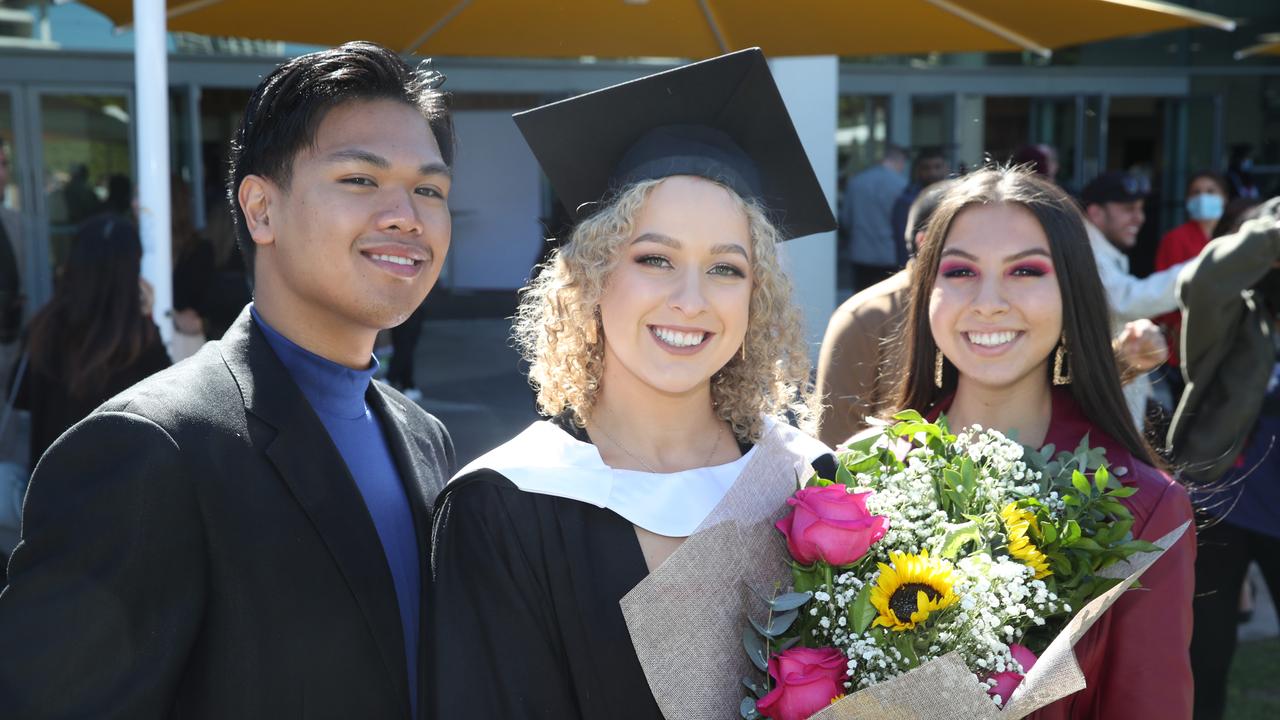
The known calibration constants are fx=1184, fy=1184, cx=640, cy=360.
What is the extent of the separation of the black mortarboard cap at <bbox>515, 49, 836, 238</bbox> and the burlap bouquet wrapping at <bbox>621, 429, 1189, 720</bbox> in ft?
1.95

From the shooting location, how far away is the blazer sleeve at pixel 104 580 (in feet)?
4.87

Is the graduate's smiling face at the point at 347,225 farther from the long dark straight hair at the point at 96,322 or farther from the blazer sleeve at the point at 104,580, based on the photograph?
the long dark straight hair at the point at 96,322

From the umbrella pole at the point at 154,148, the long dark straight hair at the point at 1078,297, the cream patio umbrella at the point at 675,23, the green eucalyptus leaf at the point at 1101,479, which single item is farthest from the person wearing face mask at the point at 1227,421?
the umbrella pole at the point at 154,148

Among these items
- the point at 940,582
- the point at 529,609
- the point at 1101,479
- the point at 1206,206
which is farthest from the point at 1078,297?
the point at 1206,206

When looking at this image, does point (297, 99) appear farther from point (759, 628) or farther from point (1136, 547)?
point (1136, 547)

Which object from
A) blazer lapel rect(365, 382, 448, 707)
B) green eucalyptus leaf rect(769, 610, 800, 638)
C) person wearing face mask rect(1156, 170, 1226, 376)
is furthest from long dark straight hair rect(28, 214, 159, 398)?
person wearing face mask rect(1156, 170, 1226, 376)

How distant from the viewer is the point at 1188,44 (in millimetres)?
15203

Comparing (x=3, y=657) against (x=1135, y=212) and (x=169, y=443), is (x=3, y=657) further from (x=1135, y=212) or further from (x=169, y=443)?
(x=1135, y=212)

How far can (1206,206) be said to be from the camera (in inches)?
297

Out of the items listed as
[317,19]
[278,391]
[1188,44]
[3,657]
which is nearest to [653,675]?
[278,391]

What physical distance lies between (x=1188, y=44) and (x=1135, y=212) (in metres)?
11.1

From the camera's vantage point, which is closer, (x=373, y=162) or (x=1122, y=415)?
(x=373, y=162)

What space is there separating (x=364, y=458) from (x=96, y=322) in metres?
2.25

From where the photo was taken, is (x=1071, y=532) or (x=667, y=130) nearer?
(x=1071, y=532)
